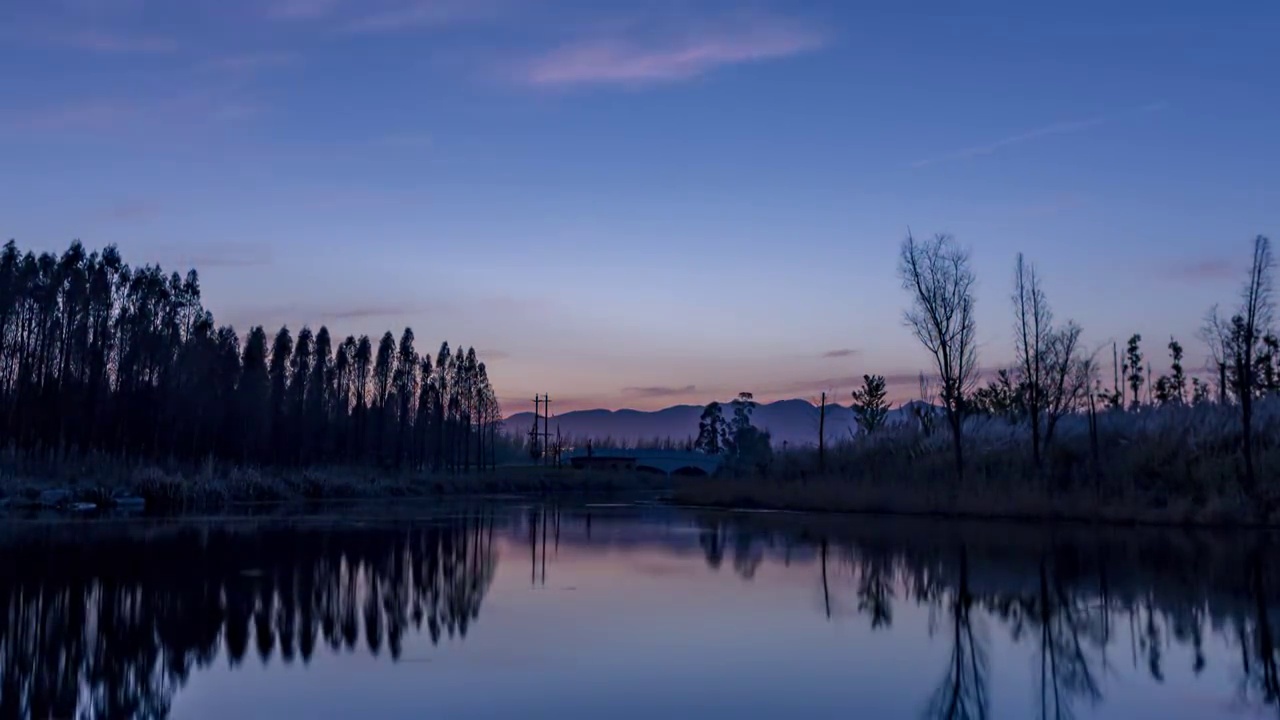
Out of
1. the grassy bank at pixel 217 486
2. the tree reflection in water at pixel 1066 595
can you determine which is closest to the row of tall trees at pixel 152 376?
the grassy bank at pixel 217 486

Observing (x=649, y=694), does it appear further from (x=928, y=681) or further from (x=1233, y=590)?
(x=1233, y=590)

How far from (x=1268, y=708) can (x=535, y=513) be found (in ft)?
96.5

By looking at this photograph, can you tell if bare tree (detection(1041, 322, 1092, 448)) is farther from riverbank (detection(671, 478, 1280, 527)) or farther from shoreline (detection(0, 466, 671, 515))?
shoreline (detection(0, 466, 671, 515))

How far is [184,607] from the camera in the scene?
10.7 metres

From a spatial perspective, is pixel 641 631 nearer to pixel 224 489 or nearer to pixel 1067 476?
pixel 1067 476

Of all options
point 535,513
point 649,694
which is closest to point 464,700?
point 649,694

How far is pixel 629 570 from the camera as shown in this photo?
50.9 feet

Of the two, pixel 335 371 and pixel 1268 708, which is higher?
pixel 335 371

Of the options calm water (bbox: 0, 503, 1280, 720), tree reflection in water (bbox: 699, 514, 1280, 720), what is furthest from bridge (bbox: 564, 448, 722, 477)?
calm water (bbox: 0, 503, 1280, 720)

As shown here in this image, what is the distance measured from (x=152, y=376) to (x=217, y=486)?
778 inches

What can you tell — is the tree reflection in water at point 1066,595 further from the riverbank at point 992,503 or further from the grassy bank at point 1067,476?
the grassy bank at point 1067,476

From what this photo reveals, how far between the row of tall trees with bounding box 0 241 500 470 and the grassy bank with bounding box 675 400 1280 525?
28926mm

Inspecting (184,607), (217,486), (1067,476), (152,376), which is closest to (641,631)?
(184,607)

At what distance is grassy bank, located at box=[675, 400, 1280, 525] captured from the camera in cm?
2391
